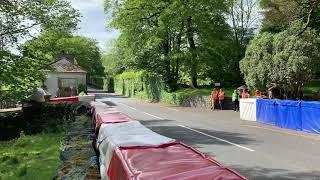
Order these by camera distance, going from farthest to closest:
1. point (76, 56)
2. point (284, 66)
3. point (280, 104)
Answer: point (76, 56)
point (284, 66)
point (280, 104)

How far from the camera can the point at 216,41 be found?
47.9 m

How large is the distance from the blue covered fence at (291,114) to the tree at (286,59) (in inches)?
175

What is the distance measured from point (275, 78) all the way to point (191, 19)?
17.0m

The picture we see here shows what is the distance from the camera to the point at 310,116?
22391 millimetres

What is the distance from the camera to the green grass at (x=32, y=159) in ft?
45.4

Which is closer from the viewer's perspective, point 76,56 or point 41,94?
point 41,94

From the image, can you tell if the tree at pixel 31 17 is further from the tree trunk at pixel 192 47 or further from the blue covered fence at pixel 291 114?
the tree trunk at pixel 192 47

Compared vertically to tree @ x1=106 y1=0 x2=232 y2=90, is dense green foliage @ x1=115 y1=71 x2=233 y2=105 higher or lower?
lower

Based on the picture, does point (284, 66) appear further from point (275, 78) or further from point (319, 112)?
point (319, 112)

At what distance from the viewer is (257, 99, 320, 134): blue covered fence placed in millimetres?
22141

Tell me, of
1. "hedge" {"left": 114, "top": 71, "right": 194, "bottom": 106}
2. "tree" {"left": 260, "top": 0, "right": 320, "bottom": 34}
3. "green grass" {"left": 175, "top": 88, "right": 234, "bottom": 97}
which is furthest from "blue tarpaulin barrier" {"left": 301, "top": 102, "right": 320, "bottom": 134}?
"hedge" {"left": 114, "top": 71, "right": 194, "bottom": 106}

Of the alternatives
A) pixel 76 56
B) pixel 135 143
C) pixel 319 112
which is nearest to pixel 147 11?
pixel 319 112

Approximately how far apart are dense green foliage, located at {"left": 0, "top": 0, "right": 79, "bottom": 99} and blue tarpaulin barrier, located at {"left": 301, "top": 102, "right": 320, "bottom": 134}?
1294 centimetres

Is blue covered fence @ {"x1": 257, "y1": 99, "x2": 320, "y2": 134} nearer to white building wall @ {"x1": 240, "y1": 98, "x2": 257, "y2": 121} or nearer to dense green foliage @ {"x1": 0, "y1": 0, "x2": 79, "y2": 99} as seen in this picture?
white building wall @ {"x1": 240, "y1": 98, "x2": 257, "y2": 121}
